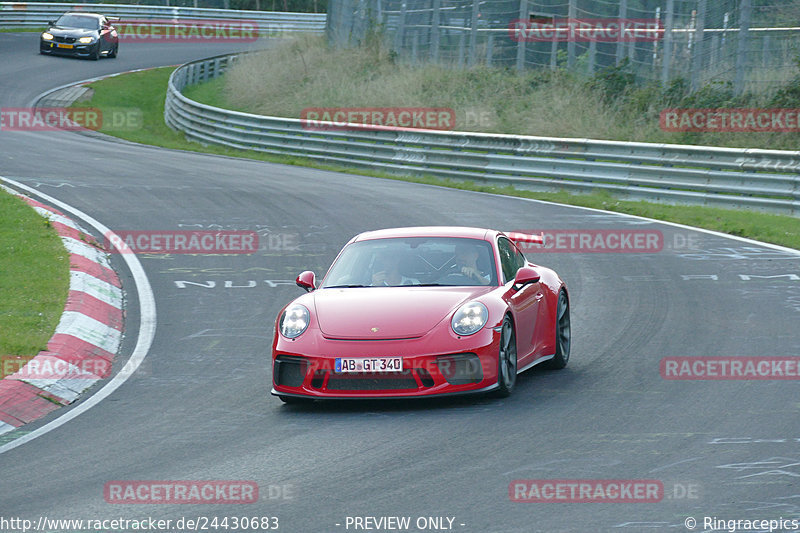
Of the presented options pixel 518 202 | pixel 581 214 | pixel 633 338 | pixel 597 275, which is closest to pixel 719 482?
pixel 633 338

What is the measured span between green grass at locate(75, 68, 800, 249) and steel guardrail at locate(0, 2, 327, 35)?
533 inches

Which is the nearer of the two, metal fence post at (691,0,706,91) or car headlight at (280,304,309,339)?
car headlight at (280,304,309,339)

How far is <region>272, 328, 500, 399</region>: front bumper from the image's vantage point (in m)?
8.43

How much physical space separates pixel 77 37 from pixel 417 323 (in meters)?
39.6

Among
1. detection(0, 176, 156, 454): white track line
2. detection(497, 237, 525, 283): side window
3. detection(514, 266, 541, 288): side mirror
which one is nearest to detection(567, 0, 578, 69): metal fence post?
detection(0, 176, 156, 454): white track line

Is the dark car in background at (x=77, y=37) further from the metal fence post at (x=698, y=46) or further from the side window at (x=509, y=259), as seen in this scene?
the side window at (x=509, y=259)

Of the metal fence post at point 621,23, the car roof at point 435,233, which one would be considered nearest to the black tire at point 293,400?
the car roof at point 435,233

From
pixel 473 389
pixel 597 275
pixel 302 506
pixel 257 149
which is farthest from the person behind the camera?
pixel 257 149

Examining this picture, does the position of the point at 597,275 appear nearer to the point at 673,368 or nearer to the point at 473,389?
the point at 673,368

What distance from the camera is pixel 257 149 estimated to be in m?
30.4

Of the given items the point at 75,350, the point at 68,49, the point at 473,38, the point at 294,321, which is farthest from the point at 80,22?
the point at 294,321

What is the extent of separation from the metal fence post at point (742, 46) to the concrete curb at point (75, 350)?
49.2 ft

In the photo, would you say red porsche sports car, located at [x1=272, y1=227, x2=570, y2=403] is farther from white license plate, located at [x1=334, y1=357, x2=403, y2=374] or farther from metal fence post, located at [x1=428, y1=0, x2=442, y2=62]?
metal fence post, located at [x1=428, y1=0, x2=442, y2=62]

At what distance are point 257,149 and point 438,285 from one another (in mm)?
21477
